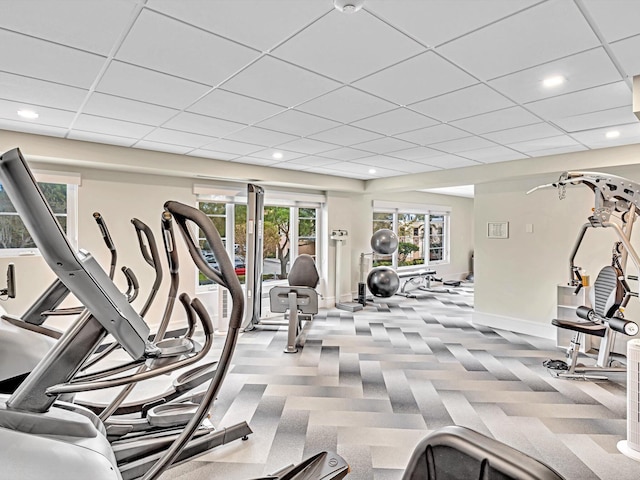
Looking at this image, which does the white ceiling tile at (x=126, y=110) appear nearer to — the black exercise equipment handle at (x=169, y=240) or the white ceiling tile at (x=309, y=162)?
the black exercise equipment handle at (x=169, y=240)

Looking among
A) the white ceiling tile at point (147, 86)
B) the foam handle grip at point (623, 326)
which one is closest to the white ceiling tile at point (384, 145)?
the white ceiling tile at point (147, 86)

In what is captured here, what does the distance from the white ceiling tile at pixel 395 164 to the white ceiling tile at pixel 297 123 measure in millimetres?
1478

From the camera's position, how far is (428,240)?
9938mm

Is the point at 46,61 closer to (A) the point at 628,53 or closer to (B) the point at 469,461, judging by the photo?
(B) the point at 469,461

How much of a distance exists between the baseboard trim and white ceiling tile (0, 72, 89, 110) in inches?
227

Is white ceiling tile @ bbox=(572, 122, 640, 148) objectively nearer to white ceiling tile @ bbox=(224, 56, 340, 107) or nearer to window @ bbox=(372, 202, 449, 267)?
white ceiling tile @ bbox=(224, 56, 340, 107)

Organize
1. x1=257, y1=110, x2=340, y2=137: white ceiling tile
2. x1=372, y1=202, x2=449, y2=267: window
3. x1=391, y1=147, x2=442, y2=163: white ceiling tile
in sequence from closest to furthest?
1. x1=257, y1=110, x2=340, y2=137: white ceiling tile
2. x1=391, y1=147, x2=442, y2=163: white ceiling tile
3. x1=372, y1=202, x2=449, y2=267: window

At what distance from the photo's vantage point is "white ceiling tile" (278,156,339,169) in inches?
199

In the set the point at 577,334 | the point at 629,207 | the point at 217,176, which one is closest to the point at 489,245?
the point at 577,334

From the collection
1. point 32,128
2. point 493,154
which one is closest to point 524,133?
point 493,154

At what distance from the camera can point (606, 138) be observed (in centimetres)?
384

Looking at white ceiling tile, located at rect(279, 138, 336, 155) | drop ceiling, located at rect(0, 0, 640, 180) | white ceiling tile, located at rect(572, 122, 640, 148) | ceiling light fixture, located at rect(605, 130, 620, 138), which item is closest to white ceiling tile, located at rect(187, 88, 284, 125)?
drop ceiling, located at rect(0, 0, 640, 180)

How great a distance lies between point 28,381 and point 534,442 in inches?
116

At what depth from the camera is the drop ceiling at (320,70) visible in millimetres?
1667
